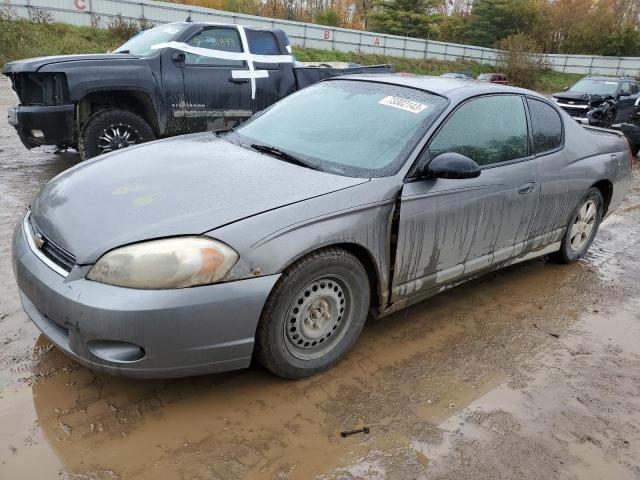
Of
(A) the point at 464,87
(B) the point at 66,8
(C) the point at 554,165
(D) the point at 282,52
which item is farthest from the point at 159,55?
(B) the point at 66,8

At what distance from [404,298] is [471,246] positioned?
63 cm

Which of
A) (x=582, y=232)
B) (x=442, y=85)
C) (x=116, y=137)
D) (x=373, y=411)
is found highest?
(x=442, y=85)

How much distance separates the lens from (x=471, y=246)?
11.5ft

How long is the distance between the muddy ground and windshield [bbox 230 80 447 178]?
1145 millimetres

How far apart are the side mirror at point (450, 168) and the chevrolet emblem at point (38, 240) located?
2.10 meters

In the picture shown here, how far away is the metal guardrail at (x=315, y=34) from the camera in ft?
77.2

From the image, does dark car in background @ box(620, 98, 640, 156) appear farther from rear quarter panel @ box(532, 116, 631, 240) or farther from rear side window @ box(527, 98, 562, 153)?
rear side window @ box(527, 98, 562, 153)

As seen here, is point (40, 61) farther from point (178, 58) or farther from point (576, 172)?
point (576, 172)

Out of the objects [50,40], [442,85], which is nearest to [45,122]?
[442,85]

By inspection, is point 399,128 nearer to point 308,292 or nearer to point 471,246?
point 471,246

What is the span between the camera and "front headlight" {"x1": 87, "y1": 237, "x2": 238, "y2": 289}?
7.61 feet

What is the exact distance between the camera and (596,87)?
1560 cm

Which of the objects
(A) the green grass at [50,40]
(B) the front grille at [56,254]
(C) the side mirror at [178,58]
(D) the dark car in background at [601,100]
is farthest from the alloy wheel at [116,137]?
(A) the green grass at [50,40]

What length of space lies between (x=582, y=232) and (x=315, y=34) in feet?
98.1
